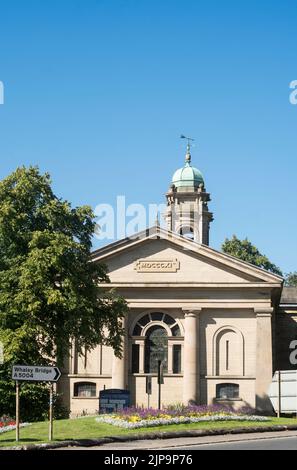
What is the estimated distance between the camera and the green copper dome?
7619 cm

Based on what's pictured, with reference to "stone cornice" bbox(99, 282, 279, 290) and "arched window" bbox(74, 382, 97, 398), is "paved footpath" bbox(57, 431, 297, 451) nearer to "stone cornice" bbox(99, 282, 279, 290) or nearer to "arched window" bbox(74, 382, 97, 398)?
"stone cornice" bbox(99, 282, 279, 290)

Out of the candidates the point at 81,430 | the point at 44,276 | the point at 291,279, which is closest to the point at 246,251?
the point at 291,279

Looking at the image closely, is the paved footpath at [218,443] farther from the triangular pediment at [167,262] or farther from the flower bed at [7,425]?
the triangular pediment at [167,262]

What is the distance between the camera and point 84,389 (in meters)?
58.7

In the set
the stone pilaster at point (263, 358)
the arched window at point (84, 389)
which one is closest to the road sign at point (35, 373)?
the arched window at point (84, 389)

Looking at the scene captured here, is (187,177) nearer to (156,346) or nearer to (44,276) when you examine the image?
(156,346)

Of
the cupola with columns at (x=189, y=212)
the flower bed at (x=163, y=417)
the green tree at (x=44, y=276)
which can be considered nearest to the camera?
the flower bed at (x=163, y=417)

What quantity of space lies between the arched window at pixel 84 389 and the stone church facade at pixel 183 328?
0.20 ft

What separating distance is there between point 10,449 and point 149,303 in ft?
104

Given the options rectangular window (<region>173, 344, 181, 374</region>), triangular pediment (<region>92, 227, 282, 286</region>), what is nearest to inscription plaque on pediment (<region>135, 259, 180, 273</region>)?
triangular pediment (<region>92, 227, 282, 286</region>)

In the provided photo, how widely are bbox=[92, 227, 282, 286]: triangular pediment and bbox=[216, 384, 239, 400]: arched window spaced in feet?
21.2

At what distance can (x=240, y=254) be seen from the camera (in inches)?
3959

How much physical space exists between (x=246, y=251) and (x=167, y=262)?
142 ft

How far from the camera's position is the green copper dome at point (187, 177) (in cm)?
7619
